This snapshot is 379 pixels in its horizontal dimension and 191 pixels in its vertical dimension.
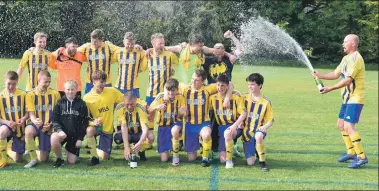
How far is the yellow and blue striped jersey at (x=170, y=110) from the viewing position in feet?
23.6

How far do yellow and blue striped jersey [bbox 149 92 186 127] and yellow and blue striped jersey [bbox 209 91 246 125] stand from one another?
0.48 m

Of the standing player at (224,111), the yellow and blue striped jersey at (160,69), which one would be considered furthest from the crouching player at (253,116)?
the yellow and blue striped jersey at (160,69)

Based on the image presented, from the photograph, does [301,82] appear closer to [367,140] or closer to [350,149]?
[367,140]

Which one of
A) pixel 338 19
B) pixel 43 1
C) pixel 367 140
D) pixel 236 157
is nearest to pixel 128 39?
pixel 236 157

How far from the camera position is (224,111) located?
716cm

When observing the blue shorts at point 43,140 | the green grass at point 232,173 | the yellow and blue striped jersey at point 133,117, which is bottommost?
the green grass at point 232,173

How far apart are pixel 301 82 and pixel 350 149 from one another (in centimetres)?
1497

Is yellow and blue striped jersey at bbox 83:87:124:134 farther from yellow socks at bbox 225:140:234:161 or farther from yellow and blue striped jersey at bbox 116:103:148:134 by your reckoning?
yellow socks at bbox 225:140:234:161

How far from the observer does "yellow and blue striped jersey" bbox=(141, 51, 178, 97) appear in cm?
806

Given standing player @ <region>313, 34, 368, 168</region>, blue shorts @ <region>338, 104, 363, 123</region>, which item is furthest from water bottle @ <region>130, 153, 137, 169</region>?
blue shorts @ <region>338, 104, 363, 123</region>

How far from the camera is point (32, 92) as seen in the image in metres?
6.97

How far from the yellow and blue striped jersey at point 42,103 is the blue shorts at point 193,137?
2.03 meters

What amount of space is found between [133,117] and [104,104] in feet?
1.56

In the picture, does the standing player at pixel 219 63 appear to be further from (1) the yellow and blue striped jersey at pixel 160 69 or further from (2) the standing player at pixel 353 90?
(2) the standing player at pixel 353 90
